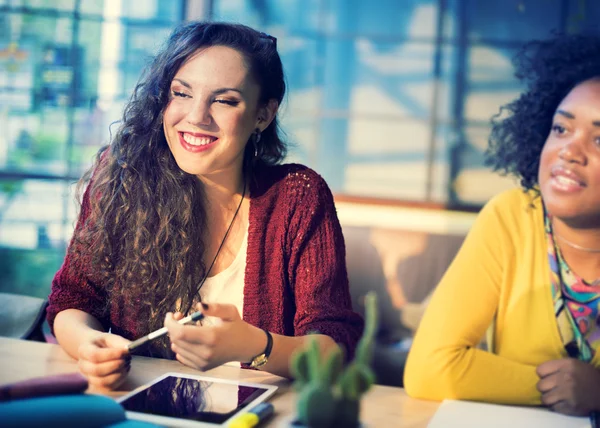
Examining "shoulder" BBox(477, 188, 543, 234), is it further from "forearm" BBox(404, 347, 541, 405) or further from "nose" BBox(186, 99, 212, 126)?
"nose" BBox(186, 99, 212, 126)

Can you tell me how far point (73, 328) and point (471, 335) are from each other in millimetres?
785

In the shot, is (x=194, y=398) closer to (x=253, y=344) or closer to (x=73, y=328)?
(x=253, y=344)

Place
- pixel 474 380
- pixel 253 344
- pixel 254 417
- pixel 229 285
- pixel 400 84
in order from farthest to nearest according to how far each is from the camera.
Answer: pixel 400 84
pixel 229 285
pixel 474 380
pixel 253 344
pixel 254 417

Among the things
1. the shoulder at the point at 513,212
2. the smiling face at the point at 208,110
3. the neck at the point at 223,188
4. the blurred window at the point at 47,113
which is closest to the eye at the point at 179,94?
the smiling face at the point at 208,110

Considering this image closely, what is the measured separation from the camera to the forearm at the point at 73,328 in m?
1.21

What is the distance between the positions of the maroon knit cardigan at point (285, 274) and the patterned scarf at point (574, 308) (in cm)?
43

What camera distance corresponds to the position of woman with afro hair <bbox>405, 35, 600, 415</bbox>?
4.13 feet

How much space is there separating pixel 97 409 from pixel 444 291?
0.77 metres

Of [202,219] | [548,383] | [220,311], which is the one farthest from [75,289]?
[548,383]

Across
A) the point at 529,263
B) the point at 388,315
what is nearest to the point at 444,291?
the point at 529,263

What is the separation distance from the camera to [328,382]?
0.72 m

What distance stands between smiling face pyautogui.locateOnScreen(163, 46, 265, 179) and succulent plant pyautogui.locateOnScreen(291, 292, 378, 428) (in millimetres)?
754

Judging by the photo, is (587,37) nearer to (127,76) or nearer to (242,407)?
(242,407)

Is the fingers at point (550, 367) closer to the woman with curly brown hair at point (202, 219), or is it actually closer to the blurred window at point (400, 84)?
the woman with curly brown hair at point (202, 219)
